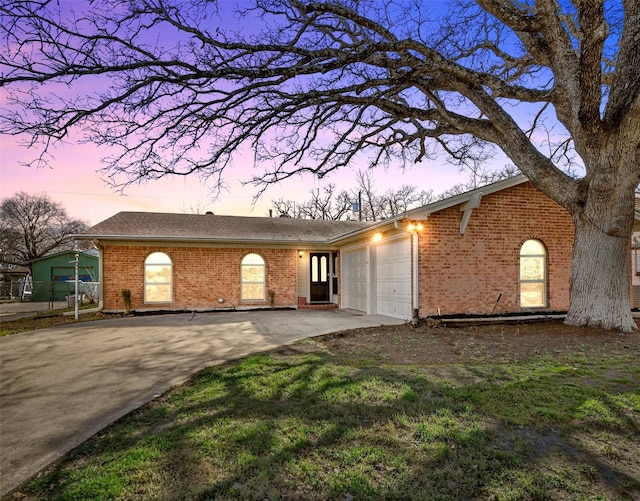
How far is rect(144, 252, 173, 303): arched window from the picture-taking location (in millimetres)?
14070

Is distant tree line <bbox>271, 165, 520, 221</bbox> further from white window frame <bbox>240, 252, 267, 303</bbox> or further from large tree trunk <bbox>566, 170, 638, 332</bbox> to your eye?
large tree trunk <bbox>566, 170, 638, 332</bbox>

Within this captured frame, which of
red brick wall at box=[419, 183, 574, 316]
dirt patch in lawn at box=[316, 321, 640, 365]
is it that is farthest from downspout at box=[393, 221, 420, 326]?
dirt patch in lawn at box=[316, 321, 640, 365]

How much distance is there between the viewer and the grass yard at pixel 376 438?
2.42 m

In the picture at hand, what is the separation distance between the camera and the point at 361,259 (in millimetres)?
13508

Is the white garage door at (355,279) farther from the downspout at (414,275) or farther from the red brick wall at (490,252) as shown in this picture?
the red brick wall at (490,252)

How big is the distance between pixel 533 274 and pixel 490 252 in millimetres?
1575

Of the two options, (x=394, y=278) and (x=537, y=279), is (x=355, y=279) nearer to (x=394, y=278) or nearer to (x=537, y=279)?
(x=394, y=278)

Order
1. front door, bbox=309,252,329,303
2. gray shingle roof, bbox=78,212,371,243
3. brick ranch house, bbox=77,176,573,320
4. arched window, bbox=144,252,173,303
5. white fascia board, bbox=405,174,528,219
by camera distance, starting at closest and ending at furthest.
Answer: white fascia board, bbox=405,174,528,219 → brick ranch house, bbox=77,176,573,320 → gray shingle roof, bbox=78,212,371,243 → arched window, bbox=144,252,173,303 → front door, bbox=309,252,329,303

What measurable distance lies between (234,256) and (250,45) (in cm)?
917

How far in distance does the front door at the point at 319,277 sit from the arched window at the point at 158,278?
219 inches

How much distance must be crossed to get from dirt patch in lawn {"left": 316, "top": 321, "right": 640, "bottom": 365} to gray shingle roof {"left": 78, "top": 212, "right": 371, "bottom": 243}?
6.20 m

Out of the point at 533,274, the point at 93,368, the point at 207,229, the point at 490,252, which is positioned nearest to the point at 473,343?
the point at 490,252

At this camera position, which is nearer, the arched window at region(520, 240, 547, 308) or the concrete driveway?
the concrete driveway

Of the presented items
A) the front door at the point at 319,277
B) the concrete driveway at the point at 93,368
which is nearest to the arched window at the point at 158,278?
the concrete driveway at the point at 93,368
